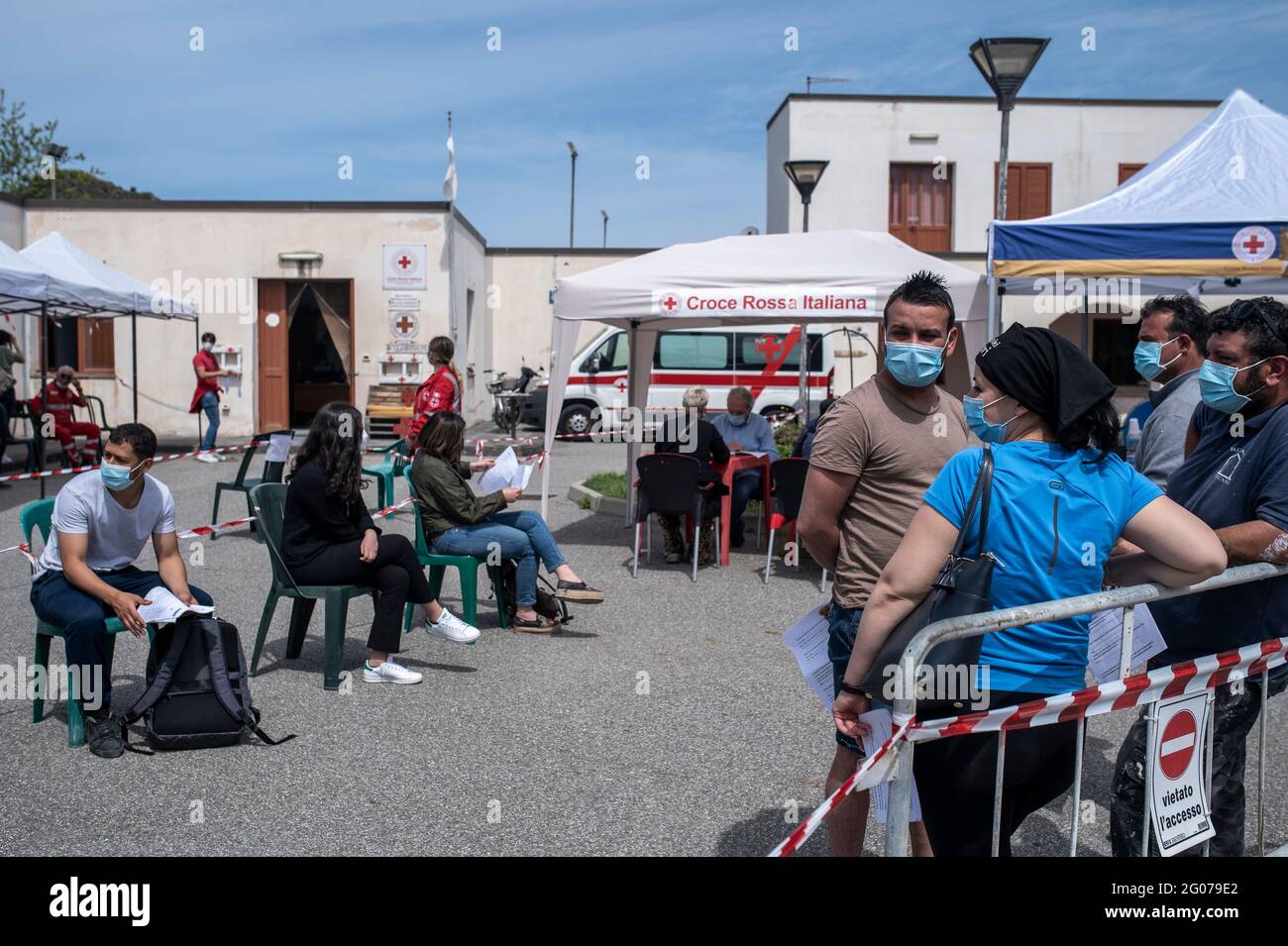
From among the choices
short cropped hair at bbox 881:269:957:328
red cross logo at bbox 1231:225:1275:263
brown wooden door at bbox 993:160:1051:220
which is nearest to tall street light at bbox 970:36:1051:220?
red cross logo at bbox 1231:225:1275:263

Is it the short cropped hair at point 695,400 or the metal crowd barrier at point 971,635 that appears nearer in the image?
the metal crowd barrier at point 971,635

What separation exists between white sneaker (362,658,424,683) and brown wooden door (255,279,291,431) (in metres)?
16.8

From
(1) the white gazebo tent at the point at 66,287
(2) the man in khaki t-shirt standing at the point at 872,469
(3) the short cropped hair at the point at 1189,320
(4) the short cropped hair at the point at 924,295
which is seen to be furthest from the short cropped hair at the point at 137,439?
(1) the white gazebo tent at the point at 66,287

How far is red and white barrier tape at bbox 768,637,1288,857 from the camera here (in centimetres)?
230

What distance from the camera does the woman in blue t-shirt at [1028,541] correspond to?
2.44 metres

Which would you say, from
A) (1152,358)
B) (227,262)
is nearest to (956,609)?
(1152,358)

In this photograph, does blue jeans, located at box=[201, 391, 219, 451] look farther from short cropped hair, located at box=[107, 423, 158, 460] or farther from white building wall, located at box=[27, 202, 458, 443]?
short cropped hair, located at box=[107, 423, 158, 460]

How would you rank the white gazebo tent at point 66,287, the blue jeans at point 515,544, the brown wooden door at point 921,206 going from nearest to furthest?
the blue jeans at point 515,544, the white gazebo tent at point 66,287, the brown wooden door at point 921,206

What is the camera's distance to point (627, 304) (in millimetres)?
9469

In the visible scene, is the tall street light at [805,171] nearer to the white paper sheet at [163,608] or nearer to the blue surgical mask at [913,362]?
the white paper sheet at [163,608]

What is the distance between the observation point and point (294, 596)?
591 centimetres

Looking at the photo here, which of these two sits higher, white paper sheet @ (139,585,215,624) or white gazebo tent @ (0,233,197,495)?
white gazebo tent @ (0,233,197,495)

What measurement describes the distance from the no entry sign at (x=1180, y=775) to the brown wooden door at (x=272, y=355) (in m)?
20.4

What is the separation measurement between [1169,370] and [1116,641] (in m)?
1.61
